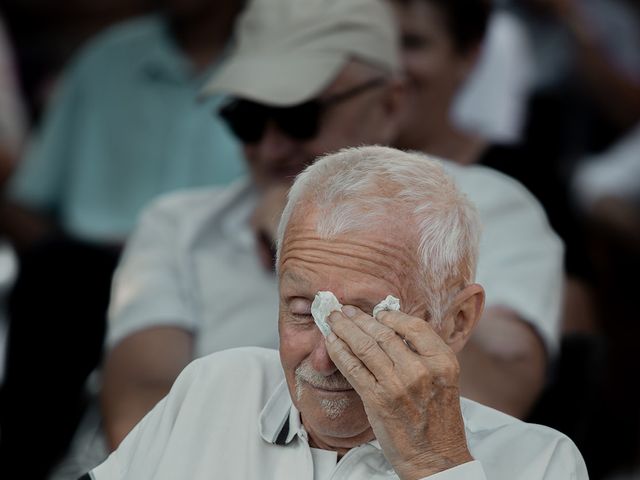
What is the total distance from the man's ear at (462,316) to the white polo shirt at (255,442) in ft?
0.52

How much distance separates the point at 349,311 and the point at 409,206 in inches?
9.0

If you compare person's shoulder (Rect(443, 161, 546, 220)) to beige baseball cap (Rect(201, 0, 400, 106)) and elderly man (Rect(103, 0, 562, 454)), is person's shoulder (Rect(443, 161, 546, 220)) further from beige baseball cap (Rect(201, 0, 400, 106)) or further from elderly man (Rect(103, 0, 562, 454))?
beige baseball cap (Rect(201, 0, 400, 106))

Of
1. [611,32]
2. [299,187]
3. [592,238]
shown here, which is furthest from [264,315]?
[611,32]

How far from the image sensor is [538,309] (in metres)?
3.19

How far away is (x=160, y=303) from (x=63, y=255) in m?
0.66

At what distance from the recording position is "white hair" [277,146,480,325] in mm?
2242

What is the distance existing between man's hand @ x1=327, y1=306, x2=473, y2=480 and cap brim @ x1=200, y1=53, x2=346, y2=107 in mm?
1281

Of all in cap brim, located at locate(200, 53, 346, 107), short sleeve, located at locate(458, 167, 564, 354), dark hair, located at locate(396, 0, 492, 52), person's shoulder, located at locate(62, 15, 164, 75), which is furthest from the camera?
person's shoulder, located at locate(62, 15, 164, 75)

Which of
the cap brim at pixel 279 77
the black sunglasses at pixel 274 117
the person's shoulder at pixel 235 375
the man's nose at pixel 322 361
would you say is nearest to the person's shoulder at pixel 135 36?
the cap brim at pixel 279 77

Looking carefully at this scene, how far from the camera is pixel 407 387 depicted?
81.3 inches

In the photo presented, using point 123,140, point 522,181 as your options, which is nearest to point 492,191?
point 522,181

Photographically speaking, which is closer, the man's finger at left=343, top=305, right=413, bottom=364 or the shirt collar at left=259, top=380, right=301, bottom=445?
the man's finger at left=343, top=305, right=413, bottom=364

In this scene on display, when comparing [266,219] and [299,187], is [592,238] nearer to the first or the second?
[266,219]

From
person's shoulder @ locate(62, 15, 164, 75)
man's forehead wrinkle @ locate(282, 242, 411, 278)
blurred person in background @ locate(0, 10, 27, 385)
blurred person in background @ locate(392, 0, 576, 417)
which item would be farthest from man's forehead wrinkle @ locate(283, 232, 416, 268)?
Result: person's shoulder @ locate(62, 15, 164, 75)
